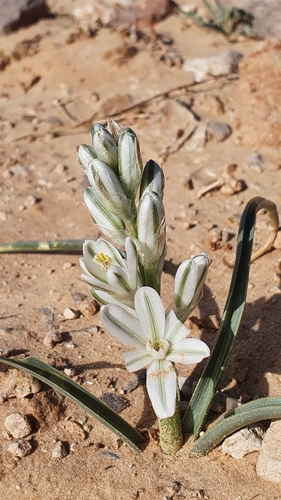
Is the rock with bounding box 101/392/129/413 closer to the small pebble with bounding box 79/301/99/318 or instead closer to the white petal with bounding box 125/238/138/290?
the small pebble with bounding box 79/301/99/318

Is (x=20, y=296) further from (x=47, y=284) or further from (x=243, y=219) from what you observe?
(x=243, y=219)

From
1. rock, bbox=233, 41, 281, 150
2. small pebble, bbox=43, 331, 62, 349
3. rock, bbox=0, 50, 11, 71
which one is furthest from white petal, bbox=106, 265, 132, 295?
rock, bbox=0, 50, 11, 71

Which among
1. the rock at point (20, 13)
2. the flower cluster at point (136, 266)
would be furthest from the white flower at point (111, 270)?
the rock at point (20, 13)

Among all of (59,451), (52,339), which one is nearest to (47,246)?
(52,339)

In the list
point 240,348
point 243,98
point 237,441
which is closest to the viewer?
point 237,441

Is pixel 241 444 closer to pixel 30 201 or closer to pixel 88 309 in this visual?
pixel 88 309

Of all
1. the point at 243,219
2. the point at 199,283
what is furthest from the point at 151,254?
the point at 243,219
